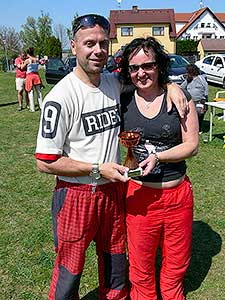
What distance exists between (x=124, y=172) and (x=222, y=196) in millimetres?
2905

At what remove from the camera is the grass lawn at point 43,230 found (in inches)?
114

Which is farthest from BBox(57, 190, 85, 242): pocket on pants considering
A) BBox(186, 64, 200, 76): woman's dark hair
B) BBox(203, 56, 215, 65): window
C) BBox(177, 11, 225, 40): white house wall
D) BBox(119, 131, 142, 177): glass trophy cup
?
BBox(177, 11, 225, 40): white house wall

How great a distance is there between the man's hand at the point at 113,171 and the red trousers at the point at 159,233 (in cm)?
37

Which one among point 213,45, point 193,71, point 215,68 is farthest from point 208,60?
point 213,45

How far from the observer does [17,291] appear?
286cm

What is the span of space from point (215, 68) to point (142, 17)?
29.5 metres

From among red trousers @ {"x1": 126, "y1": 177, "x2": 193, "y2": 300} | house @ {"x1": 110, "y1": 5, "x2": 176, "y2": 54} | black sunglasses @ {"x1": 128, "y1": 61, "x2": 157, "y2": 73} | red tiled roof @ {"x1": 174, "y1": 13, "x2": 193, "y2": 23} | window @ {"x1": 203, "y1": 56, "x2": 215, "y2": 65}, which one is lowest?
red trousers @ {"x1": 126, "y1": 177, "x2": 193, "y2": 300}

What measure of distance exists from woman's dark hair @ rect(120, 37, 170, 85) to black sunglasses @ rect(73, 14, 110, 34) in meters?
0.20

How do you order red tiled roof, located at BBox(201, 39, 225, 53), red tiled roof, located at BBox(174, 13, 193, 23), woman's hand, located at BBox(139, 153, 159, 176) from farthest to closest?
red tiled roof, located at BBox(174, 13, 193, 23), red tiled roof, located at BBox(201, 39, 225, 53), woman's hand, located at BBox(139, 153, 159, 176)

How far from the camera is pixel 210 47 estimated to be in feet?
129

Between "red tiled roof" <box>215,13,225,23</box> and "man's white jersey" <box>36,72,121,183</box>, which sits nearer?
"man's white jersey" <box>36,72,121,183</box>

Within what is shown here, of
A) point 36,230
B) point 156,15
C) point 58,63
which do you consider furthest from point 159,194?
point 156,15

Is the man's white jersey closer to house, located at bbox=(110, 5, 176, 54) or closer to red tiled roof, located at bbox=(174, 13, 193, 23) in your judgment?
house, located at bbox=(110, 5, 176, 54)

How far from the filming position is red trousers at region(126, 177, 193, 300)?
7.18 ft
